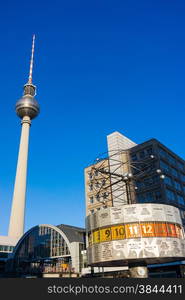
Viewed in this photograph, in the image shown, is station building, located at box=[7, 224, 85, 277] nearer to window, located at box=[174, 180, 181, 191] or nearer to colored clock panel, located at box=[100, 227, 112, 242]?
window, located at box=[174, 180, 181, 191]

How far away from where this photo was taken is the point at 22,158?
387 feet

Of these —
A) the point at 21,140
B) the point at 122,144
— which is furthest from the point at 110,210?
the point at 21,140

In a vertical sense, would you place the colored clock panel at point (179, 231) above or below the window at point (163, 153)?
below

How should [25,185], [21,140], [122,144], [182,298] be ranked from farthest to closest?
[21,140] → [25,185] → [122,144] → [182,298]

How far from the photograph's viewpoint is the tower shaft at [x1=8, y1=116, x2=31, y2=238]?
104 metres

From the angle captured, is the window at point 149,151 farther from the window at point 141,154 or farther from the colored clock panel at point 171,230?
the colored clock panel at point 171,230

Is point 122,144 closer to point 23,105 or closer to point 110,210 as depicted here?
point 110,210

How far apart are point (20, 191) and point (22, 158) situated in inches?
626

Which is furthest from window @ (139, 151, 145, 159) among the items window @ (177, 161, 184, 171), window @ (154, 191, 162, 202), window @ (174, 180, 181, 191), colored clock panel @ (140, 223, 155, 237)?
colored clock panel @ (140, 223, 155, 237)

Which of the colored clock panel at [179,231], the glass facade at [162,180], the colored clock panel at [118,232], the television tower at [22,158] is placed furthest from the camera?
the television tower at [22,158]

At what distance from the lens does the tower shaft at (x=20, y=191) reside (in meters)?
104

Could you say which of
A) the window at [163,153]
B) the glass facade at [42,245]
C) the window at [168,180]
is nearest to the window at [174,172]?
the window at [168,180]

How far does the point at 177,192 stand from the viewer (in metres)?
71.4

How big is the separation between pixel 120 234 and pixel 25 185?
313ft
